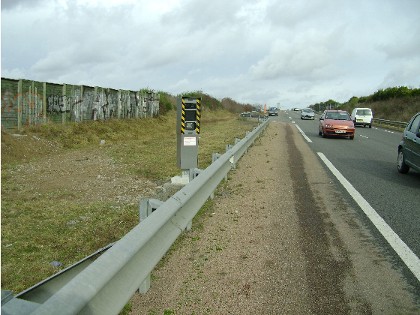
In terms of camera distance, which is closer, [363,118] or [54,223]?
[54,223]

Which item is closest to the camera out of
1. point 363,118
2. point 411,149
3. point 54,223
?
point 54,223

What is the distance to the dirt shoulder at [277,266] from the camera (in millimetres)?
3303

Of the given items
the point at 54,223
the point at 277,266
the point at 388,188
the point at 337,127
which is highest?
the point at 337,127

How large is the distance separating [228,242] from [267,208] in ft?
5.74

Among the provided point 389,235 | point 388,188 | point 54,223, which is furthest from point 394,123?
point 54,223

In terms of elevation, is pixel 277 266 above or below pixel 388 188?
below

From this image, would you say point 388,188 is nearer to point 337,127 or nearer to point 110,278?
point 110,278

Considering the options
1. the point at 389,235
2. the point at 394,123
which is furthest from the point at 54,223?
the point at 394,123

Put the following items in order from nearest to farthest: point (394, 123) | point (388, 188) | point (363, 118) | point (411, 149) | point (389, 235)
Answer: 1. point (389, 235)
2. point (388, 188)
3. point (411, 149)
4. point (394, 123)
5. point (363, 118)

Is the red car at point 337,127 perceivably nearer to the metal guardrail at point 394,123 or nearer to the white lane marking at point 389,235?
the white lane marking at point 389,235

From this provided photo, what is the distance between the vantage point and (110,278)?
2242 mm

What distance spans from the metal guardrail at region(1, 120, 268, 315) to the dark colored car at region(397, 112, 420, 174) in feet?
23.7

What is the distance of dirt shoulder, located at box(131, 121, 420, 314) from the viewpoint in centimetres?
330

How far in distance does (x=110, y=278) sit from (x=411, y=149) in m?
9.19
